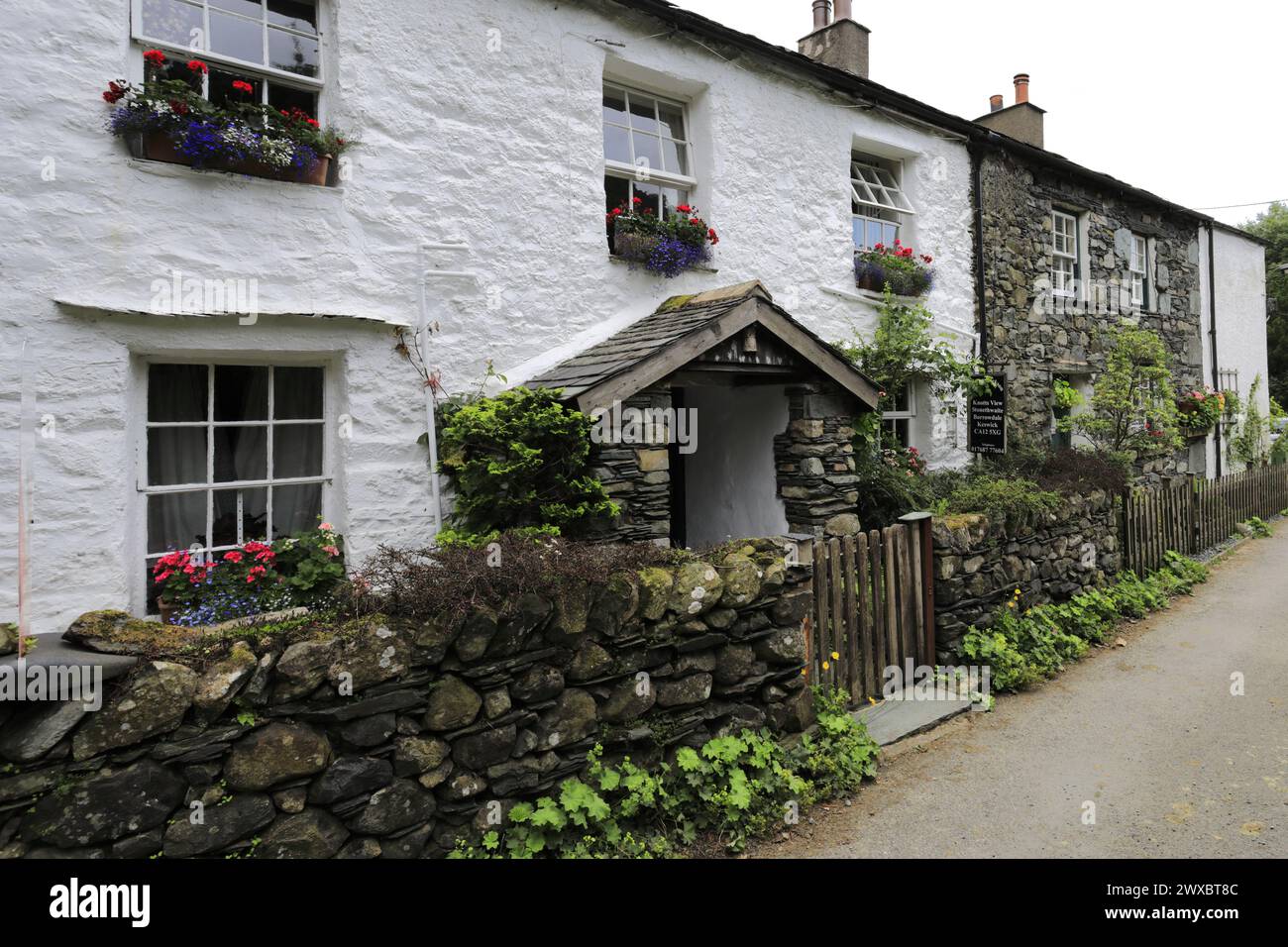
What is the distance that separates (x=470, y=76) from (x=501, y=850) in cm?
580

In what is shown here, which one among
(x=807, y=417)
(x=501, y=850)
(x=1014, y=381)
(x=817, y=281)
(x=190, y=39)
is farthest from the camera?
(x=1014, y=381)

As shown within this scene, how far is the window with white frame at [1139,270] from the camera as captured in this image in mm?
13664

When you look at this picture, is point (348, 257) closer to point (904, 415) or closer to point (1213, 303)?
point (904, 415)

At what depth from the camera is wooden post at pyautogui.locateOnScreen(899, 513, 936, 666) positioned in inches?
260

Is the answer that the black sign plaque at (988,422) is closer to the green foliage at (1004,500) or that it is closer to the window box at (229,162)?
the green foliage at (1004,500)

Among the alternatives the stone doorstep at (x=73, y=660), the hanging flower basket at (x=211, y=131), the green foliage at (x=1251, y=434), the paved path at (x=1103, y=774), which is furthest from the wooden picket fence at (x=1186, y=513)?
the stone doorstep at (x=73, y=660)

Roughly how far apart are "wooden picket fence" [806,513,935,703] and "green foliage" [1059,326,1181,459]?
6002mm

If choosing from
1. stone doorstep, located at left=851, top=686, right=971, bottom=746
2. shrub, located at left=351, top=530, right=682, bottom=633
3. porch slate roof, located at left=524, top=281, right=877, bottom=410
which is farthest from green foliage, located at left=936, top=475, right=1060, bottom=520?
shrub, located at left=351, top=530, right=682, bottom=633

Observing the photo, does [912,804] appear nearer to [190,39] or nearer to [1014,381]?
[190,39]

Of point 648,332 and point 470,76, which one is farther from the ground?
point 470,76

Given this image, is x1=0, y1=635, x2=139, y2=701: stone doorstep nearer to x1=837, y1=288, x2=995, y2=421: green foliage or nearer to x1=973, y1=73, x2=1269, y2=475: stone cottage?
x1=837, y1=288, x2=995, y2=421: green foliage

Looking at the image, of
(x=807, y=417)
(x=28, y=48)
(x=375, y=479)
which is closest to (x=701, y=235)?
(x=807, y=417)

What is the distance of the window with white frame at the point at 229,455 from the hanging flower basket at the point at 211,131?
1381 mm

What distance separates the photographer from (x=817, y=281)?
350 inches
